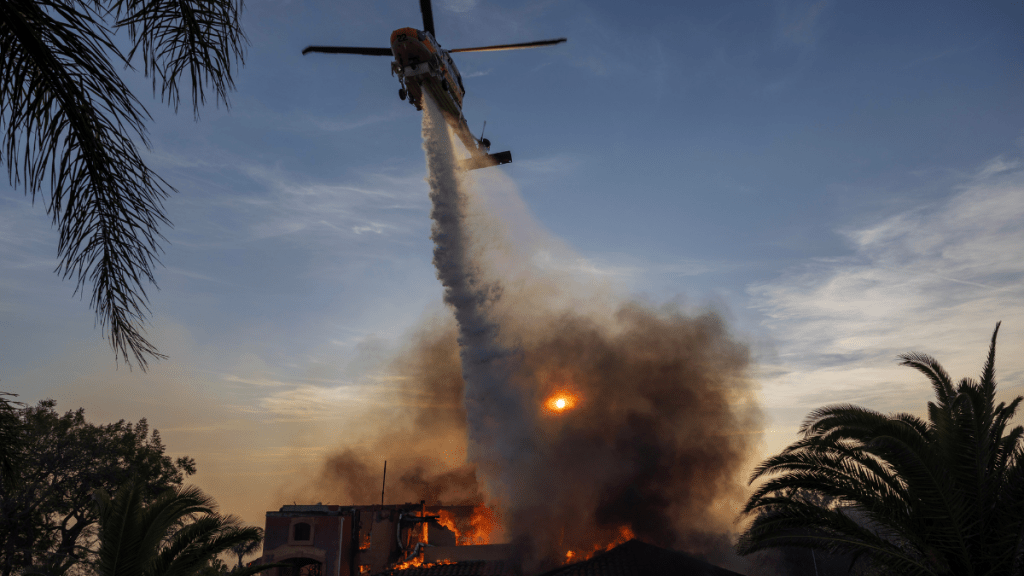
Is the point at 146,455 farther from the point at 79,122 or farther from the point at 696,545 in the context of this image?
the point at 79,122

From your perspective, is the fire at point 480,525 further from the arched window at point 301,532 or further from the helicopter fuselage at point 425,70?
the helicopter fuselage at point 425,70

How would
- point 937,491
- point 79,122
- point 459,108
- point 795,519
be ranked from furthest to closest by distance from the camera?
point 459,108 < point 795,519 < point 937,491 < point 79,122

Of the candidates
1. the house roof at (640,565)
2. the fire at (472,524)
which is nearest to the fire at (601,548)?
the house roof at (640,565)

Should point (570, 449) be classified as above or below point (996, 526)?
above

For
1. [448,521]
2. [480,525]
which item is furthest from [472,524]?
[448,521]

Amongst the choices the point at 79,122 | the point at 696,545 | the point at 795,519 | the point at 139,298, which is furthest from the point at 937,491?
the point at 696,545

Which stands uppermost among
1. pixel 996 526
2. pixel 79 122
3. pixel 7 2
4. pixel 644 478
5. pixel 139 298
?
pixel 644 478

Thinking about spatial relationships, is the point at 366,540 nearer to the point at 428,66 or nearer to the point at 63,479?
the point at 63,479
